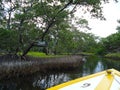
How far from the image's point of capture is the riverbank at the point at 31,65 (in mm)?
11898

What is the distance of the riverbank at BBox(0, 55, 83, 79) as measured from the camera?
11.9 meters

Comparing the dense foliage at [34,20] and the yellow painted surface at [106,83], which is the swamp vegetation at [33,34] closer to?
the dense foliage at [34,20]

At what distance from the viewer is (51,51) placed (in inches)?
1181

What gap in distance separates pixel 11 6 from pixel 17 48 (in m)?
3.67

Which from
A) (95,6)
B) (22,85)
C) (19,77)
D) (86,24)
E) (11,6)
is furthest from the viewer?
(86,24)

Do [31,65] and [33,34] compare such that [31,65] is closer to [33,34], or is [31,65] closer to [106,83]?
[33,34]

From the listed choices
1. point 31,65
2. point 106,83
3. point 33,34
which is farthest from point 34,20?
point 106,83

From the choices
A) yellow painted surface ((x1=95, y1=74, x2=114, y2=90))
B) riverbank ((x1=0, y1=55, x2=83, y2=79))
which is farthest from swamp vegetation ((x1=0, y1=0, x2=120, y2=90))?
yellow painted surface ((x1=95, y1=74, x2=114, y2=90))

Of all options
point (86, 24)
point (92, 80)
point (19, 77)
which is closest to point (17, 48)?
point (19, 77)

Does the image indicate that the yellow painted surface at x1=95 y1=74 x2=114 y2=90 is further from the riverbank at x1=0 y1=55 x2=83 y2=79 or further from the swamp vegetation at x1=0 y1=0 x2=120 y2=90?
the riverbank at x1=0 y1=55 x2=83 y2=79

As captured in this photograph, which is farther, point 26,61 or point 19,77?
point 26,61

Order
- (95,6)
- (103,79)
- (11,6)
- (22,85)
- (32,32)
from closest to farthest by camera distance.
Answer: (103,79) → (22,85) → (95,6) → (32,32) → (11,6)

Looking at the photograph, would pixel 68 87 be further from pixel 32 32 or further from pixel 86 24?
pixel 86 24

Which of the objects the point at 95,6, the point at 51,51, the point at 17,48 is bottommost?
the point at 51,51
